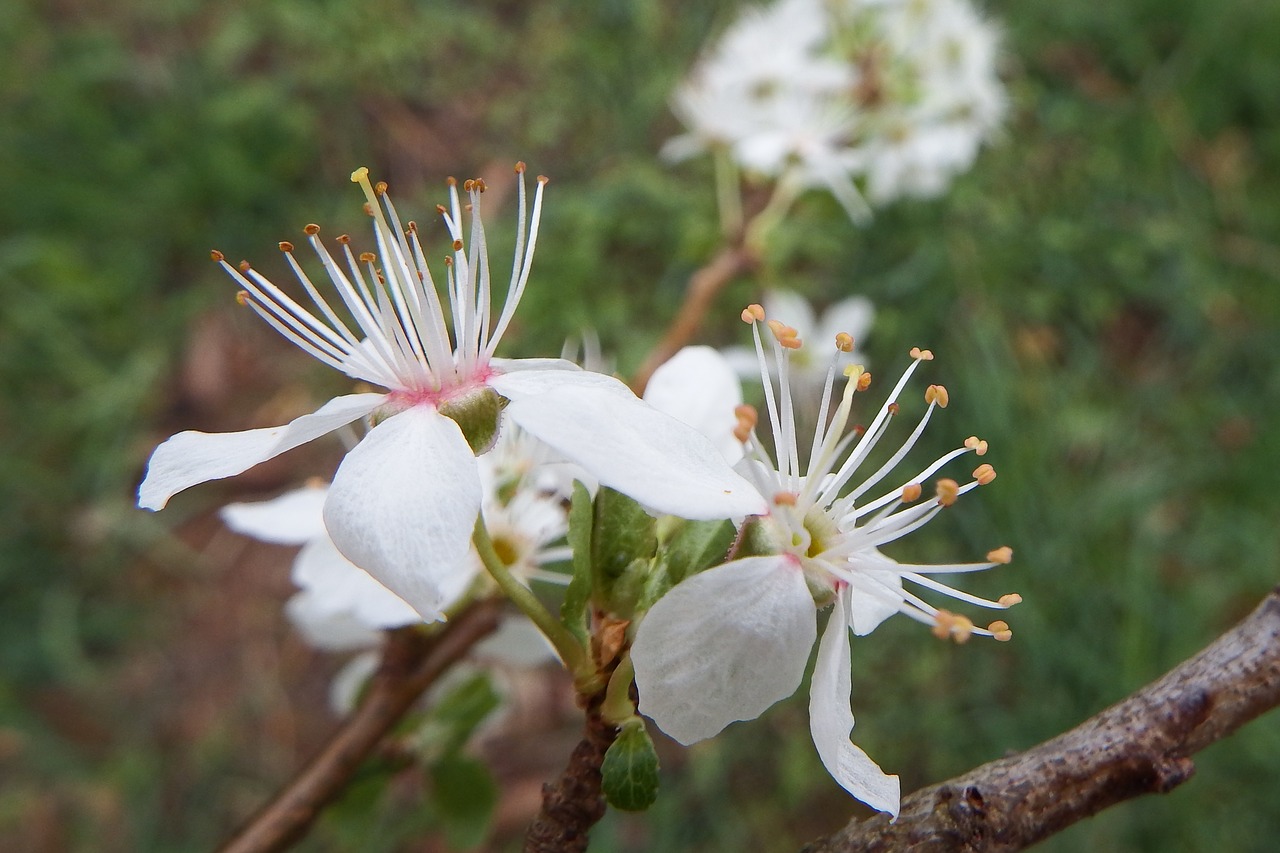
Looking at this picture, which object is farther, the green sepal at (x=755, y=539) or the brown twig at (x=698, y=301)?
the brown twig at (x=698, y=301)

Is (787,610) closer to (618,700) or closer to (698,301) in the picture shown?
(618,700)

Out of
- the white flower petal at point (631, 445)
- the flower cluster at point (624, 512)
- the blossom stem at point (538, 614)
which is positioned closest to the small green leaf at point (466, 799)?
the flower cluster at point (624, 512)

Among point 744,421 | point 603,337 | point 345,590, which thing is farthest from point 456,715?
point 603,337

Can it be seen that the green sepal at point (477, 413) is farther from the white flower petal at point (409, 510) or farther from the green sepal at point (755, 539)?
the green sepal at point (755, 539)

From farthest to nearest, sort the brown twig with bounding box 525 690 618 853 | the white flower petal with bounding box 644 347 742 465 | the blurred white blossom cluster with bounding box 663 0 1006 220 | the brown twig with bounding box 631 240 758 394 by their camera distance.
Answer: the blurred white blossom cluster with bounding box 663 0 1006 220, the brown twig with bounding box 631 240 758 394, the white flower petal with bounding box 644 347 742 465, the brown twig with bounding box 525 690 618 853

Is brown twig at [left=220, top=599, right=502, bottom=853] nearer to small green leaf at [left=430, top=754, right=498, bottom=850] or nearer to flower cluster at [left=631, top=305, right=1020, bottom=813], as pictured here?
small green leaf at [left=430, top=754, right=498, bottom=850]

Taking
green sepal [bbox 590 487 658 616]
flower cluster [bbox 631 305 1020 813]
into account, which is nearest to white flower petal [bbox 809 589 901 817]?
flower cluster [bbox 631 305 1020 813]

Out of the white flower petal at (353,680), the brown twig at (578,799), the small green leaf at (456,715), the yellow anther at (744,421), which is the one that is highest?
the yellow anther at (744,421)
